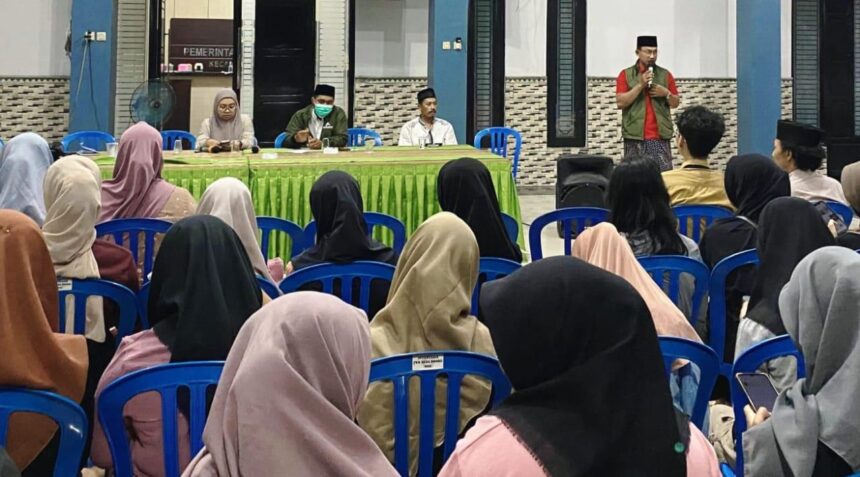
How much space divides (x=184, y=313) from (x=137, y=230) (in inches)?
74.1

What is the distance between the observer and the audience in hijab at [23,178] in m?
4.34

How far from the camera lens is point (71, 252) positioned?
10.2 ft

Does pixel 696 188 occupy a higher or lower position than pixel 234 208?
higher

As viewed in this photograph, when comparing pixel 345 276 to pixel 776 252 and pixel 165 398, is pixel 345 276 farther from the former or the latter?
pixel 776 252

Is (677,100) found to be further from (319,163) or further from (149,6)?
(149,6)

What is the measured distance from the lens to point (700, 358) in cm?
225

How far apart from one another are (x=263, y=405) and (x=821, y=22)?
10.0 metres

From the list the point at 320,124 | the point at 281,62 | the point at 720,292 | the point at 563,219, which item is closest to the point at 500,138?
the point at 320,124

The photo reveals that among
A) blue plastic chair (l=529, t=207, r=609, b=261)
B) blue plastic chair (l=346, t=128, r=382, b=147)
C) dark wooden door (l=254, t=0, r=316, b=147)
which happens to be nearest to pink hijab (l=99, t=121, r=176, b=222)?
blue plastic chair (l=529, t=207, r=609, b=261)

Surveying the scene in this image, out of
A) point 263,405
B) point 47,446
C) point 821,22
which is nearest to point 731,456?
point 263,405

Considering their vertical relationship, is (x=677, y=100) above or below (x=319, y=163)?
above

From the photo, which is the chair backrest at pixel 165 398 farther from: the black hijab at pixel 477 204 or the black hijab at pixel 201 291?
the black hijab at pixel 477 204

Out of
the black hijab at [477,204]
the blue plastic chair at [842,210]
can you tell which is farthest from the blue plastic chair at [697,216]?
the black hijab at [477,204]

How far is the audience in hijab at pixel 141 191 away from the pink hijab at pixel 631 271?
2.28 meters
